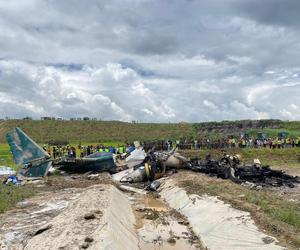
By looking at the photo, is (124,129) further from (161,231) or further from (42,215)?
(161,231)

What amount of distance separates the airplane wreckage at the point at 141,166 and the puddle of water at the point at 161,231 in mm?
7207

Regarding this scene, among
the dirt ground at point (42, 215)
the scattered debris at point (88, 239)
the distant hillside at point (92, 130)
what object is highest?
the distant hillside at point (92, 130)

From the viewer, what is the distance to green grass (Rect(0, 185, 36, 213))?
727 inches

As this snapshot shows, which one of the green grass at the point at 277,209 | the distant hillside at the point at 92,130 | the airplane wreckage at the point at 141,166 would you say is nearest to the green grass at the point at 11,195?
the airplane wreckage at the point at 141,166

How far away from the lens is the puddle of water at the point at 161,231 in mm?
14141

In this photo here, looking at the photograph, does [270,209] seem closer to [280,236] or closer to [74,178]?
[280,236]

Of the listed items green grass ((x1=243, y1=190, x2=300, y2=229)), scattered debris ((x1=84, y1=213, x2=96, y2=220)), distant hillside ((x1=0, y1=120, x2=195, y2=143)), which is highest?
distant hillside ((x1=0, y1=120, x2=195, y2=143))

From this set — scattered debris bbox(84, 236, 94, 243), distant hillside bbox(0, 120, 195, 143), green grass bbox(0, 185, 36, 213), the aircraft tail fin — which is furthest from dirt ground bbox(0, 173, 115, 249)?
distant hillside bbox(0, 120, 195, 143)

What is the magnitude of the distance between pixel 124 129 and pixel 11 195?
96.2m

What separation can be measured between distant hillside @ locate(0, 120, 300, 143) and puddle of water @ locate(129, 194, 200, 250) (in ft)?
248

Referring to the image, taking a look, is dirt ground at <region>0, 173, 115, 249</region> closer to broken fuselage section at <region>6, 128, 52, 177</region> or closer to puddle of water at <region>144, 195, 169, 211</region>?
puddle of water at <region>144, 195, 169, 211</region>

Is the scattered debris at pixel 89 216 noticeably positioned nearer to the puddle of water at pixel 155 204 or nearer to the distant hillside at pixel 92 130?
the puddle of water at pixel 155 204

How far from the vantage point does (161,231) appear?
1588 centimetres

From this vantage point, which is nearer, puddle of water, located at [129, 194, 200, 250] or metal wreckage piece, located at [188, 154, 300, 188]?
puddle of water, located at [129, 194, 200, 250]
